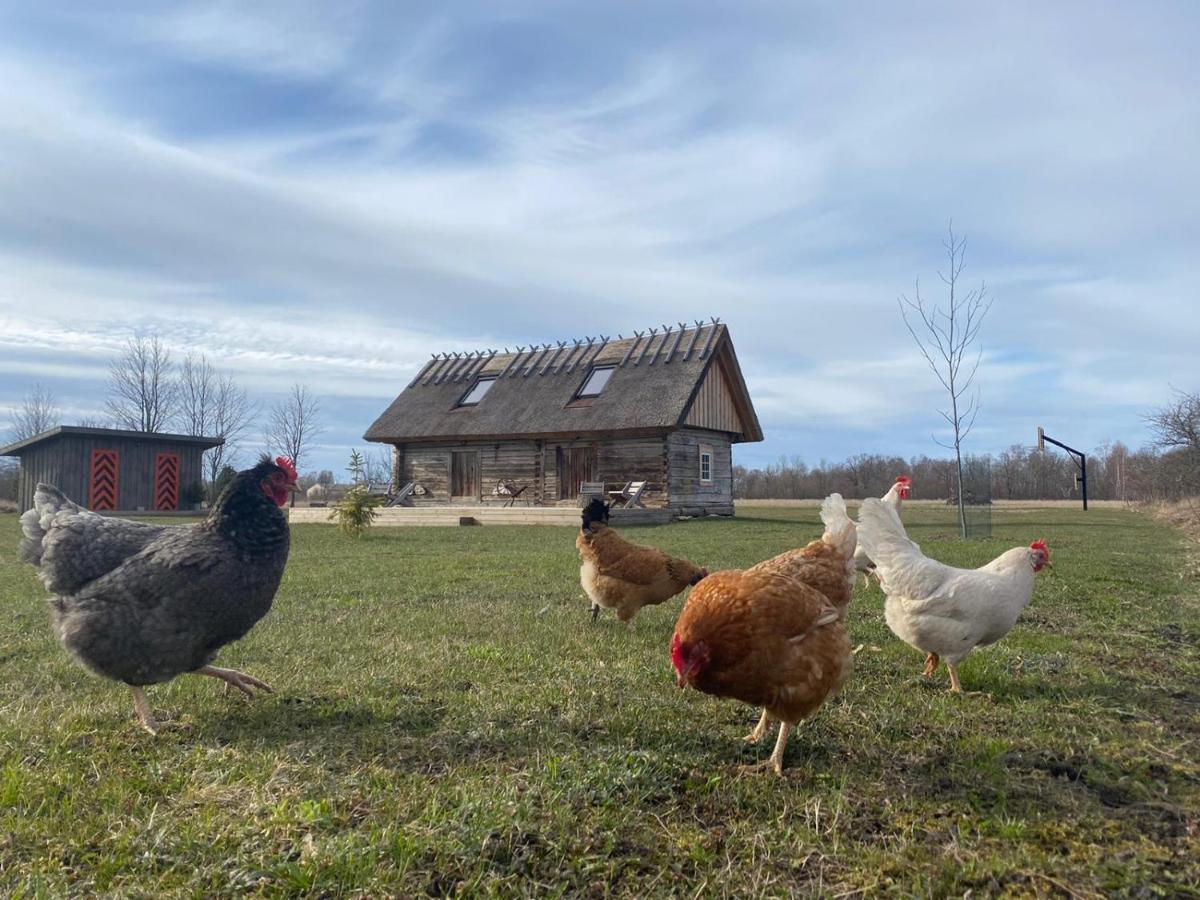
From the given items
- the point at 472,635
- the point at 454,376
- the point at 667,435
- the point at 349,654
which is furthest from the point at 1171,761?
the point at 454,376

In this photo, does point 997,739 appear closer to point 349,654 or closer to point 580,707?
point 580,707

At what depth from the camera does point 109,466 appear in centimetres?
2883

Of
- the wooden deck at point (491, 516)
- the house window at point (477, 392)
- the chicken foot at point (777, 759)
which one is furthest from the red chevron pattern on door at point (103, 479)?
the chicken foot at point (777, 759)

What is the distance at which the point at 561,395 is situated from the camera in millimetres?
28109

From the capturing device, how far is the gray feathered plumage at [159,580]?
147 inches

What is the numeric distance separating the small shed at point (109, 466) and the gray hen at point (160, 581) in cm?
2913

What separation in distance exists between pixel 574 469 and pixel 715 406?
6039 mm

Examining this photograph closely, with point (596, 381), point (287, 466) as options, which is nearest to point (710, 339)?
point (596, 381)

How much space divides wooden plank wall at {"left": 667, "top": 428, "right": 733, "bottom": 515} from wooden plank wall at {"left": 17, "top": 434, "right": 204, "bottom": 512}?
21.2m

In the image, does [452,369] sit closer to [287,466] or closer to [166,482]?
[166,482]

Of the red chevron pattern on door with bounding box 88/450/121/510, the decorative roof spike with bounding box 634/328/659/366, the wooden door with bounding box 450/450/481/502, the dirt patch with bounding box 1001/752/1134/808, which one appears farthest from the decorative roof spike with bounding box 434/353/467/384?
the dirt patch with bounding box 1001/752/1134/808

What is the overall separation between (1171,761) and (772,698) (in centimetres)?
199

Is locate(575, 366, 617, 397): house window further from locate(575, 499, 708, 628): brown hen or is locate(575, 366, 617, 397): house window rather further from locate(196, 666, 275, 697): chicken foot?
locate(196, 666, 275, 697): chicken foot

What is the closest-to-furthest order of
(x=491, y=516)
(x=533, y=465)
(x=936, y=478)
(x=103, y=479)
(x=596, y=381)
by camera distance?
(x=491, y=516) < (x=533, y=465) < (x=596, y=381) < (x=103, y=479) < (x=936, y=478)
